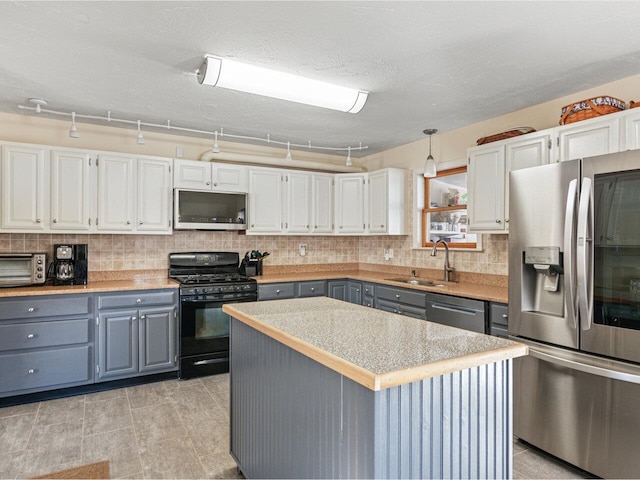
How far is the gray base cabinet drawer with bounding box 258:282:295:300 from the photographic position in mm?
4258

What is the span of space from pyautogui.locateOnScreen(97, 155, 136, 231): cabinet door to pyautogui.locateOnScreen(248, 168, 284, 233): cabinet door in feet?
3.90

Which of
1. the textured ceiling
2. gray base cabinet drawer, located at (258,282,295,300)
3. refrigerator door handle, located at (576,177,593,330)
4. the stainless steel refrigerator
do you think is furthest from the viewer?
gray base cabinet drawer, located at (258,282,295,300)

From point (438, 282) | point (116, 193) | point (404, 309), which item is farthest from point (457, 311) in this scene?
point (116, 193)

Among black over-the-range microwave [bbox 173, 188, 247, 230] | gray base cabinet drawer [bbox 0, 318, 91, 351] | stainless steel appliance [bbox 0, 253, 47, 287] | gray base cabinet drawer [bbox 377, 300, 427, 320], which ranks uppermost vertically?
black over-the-range microwave [bbox 173, 188, 247, 230]

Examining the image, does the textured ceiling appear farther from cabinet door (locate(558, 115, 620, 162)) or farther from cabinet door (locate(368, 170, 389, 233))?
cabinet door (locate(368, 170, 389, 233))

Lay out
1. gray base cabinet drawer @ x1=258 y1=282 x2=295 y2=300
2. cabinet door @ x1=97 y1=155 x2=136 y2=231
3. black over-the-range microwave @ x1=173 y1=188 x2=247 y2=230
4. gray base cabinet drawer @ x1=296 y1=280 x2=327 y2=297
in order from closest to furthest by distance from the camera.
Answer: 1. cabinet door @ x1=97 y1=155 x2=136 y2=231
2. black over-the-range microwave @ x1=173 y1=188 x2=247 y2=230
3. gray base cabinet drawer @ x1=258 y1=282 x2=295 y2=300
4. gray base cabinet drawer @ x1=296 y1=280 x2=327 y2=297

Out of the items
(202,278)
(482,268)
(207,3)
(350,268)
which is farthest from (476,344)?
(350,268)

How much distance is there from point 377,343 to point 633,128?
7.02 ft

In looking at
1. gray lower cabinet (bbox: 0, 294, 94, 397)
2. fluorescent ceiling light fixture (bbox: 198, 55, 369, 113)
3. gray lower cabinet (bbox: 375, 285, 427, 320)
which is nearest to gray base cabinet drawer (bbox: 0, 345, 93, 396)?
gray lower cabinet (bbox: 0, 294, 94, 397)

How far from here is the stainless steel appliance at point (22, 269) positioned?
3.36 m

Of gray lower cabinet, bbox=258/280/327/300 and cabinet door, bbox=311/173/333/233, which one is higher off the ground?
cabinet door, bbox=311/173/333/233

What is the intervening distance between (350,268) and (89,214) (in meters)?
3.18

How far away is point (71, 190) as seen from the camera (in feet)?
12.0

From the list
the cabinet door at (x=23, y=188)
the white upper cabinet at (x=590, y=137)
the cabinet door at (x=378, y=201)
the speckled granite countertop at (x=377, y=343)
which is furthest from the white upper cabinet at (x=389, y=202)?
the cabinet door at (x=23, y=188)
